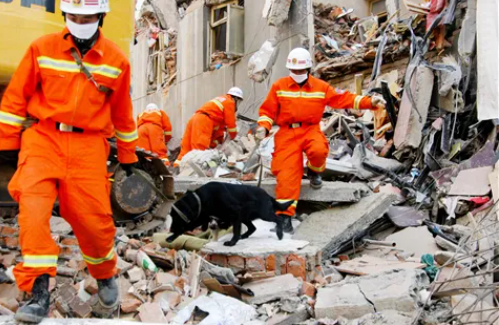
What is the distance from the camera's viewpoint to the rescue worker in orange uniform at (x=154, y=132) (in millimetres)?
10242

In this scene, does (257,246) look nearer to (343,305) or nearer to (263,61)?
(343,305)

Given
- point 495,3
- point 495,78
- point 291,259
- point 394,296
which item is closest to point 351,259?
point 291,259

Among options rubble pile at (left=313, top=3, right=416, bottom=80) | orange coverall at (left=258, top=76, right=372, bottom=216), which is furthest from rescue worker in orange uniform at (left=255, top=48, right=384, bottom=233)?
rubble pile at (left=313, top=3, right=416, bottom=80)

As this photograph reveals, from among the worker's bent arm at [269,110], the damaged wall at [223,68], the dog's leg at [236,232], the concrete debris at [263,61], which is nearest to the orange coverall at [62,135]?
the dog's leg at [236,232]

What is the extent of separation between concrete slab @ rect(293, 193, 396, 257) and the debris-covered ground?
0.06ft

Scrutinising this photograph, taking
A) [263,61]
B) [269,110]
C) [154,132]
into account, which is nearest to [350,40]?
[263,61]

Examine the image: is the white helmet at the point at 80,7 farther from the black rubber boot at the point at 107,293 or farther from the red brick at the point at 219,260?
the red brick at the point at 219,260

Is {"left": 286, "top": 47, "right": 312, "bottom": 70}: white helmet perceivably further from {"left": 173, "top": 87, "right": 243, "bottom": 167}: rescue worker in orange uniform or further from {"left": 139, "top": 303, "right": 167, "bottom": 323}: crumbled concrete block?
{"left": 173, "top": 87, "right": 243, "bottom": 167}: rescue worker in orange uniform

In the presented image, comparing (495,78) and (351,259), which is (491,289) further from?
(495,78)

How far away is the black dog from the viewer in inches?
202

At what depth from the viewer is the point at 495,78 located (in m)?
5.69

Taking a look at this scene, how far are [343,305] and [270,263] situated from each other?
1126 mm

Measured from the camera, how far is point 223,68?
12758 mm

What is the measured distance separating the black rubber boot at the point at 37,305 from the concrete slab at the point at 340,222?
2807 mm
